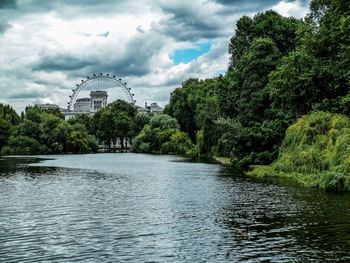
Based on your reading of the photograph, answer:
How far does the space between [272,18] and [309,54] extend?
79.5ft

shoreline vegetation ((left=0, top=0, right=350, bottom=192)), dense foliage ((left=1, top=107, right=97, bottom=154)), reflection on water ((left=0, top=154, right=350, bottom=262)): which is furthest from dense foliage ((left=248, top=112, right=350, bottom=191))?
dense foliage ((left=1, top=107, right=97, bottom=154))

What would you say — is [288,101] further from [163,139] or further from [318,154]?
[163,139]

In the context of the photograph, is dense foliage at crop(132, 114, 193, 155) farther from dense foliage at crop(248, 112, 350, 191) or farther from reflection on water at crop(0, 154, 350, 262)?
reflection on water at crop(0, 154, 350, 262)

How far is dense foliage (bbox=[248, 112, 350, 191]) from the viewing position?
126ft

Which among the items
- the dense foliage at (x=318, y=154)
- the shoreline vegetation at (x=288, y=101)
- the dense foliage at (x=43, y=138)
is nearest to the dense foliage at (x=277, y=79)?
the shoreline vegetation at (x=288, y=101)

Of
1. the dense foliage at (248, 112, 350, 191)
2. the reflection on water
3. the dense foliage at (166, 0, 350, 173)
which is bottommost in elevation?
the reflection on water

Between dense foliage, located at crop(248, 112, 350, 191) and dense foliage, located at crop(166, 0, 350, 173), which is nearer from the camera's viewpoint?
dense foliage, located at crop(248, 112, 350, 191)

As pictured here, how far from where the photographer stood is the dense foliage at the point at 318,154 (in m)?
38.4

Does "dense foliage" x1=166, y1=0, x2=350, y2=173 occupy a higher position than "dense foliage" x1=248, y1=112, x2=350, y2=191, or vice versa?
"dense foliage" x1=166, y1=0, x2=350, y2=173

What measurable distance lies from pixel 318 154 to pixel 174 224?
22.5 metres

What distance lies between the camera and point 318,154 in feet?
146

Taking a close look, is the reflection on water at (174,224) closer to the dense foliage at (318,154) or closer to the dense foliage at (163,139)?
the dense foliage at (318,154)

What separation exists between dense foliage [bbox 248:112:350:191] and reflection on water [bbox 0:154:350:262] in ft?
6.77

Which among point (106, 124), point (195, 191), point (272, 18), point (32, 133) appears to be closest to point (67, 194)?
Result: point (195, 191)
